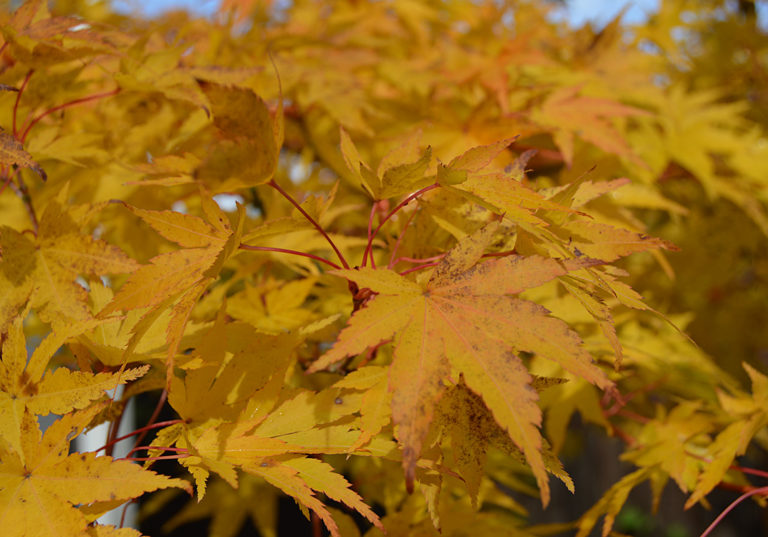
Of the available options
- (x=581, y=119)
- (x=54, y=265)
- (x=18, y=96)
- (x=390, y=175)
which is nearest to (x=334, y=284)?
(x=390, y=175)

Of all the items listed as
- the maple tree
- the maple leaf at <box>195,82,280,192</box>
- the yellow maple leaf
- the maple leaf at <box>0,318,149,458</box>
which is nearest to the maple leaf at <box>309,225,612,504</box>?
the maple tree

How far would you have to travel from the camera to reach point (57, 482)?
1.70 ft

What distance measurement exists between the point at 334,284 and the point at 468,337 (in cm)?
29

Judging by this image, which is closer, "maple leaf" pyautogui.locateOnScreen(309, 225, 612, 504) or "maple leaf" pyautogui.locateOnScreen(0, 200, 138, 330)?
"maple leaf" pyautogui.locateOnScreen(309, 225, 612, 504)

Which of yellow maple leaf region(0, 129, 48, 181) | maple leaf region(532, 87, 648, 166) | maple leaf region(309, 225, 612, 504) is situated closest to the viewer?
maple leaf region(309, 225, 612, 504)

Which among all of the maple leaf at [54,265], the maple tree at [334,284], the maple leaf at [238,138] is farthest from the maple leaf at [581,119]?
the maple leaf at [54,265]

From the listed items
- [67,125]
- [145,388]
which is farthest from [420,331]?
[67,125]

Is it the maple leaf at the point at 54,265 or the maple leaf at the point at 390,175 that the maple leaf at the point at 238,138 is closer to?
the maple leaf at the point at 390,175

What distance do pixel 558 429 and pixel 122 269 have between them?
75 cm

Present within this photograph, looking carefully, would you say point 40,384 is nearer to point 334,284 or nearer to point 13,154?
point 13,154

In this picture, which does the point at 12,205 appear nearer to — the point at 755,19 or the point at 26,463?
the point at 26,463

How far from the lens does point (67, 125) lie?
1.08 metres

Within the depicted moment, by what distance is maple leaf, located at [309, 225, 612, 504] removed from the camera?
0.46 m

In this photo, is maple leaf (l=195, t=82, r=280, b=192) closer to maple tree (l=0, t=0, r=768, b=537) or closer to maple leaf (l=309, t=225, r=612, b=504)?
maple tree (l=0, t=0, r=768, b=537)
